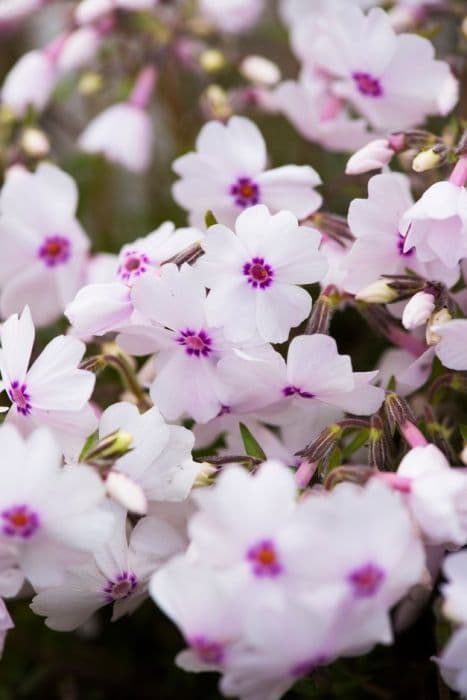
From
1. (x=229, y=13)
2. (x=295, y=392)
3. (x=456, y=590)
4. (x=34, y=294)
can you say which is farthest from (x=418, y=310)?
(x=229, y=13)

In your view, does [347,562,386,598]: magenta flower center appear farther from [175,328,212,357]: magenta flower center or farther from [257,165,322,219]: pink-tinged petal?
[257,165,322,219]: pink-tinged petal

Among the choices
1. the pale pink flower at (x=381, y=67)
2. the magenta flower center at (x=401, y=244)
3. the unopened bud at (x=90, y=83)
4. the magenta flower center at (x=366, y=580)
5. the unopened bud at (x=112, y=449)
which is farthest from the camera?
the unopened bud at (x=90, y=83)

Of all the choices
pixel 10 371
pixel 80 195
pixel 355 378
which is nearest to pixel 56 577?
pixel 10 371

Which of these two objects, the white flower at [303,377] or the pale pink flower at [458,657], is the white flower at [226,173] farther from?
the pale pink flower at [458,657]

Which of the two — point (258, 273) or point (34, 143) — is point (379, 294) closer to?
point (258, 273)

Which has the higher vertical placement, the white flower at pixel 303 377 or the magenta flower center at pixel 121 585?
the white flower at pixel 303 377

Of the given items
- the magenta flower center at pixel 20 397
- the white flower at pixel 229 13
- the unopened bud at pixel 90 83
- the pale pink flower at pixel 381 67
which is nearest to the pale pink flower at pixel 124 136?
the unopened bud at pixel 90 83
